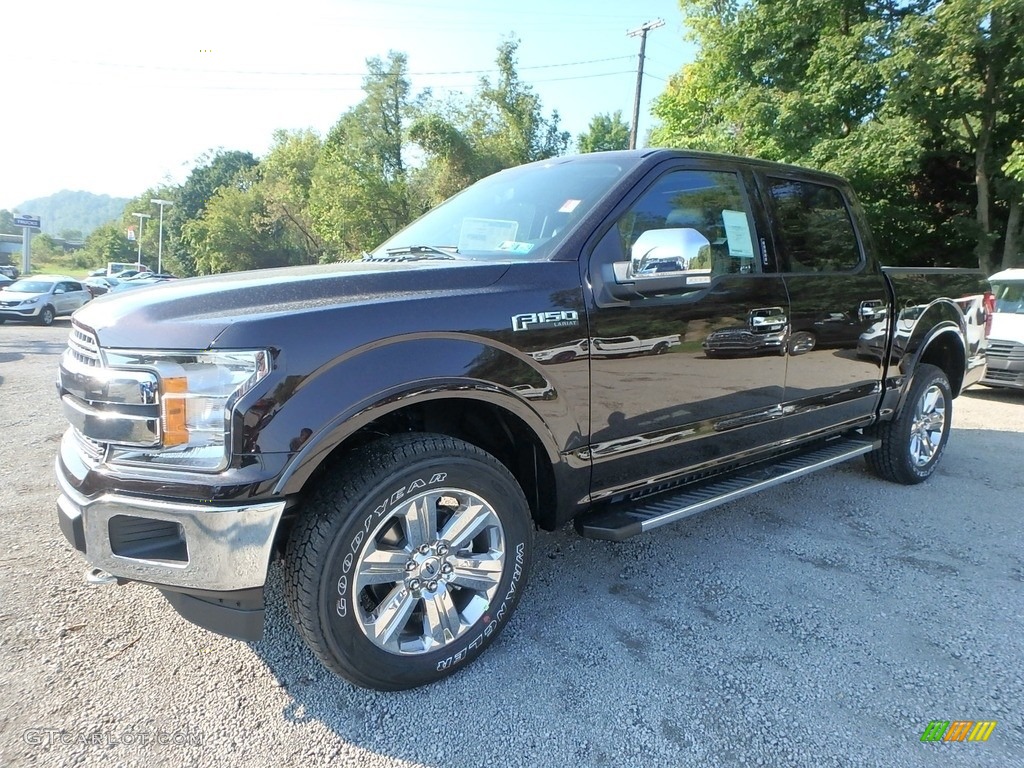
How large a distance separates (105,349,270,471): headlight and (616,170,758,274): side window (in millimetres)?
1621

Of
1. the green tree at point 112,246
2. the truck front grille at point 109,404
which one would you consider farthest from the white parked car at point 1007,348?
the green tree at point 112,246

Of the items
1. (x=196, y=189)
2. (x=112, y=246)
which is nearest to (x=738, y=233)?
(x=196, y=189)

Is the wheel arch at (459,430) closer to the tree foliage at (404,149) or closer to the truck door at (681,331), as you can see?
the truck door at (681,331)

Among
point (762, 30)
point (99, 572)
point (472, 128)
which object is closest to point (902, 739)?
point (99, 572)

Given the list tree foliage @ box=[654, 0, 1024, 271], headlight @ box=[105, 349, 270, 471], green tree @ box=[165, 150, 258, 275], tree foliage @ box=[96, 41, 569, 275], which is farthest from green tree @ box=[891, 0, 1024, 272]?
green tree @ box=[165, 150, 258, 275]

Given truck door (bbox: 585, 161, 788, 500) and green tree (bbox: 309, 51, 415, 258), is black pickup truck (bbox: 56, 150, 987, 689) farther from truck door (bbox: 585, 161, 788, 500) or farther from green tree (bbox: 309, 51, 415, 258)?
green tree (bbox: 309, 51, 415, 258)

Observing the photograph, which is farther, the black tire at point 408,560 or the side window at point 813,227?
the side window at point 813,227

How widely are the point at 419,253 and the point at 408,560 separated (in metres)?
1.43

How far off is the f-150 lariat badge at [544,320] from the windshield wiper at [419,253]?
0.61 metres

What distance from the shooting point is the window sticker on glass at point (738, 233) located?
3.28 m

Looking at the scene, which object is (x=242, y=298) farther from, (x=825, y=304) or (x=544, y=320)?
(x=825, y=304)

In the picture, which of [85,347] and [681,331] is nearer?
[85,347]

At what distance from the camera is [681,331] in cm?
289

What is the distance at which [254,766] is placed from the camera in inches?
78.9
